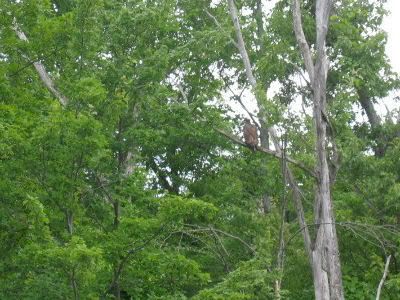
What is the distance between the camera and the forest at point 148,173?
8.90 meters

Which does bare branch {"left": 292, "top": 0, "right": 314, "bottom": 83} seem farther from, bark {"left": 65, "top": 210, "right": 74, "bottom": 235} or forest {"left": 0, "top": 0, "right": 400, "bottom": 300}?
bark {"left": 65, "top": 210, "right": 74, "bottom": 235}

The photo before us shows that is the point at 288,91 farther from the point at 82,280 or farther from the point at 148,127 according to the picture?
the point at 82,280

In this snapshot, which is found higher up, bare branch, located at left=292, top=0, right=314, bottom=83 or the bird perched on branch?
bare branch, located at left=292, top=0, right=314, bottom=83

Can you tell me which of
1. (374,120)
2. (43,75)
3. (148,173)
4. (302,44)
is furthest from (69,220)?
(374,120)

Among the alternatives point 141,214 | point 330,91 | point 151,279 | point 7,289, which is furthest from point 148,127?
point 330,91

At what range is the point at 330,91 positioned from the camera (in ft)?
53.7

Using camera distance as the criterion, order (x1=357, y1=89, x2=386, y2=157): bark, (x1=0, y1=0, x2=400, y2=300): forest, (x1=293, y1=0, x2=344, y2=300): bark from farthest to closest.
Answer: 1. (x1=357, y1=89, x2=386, y2=157): bark
2. (x1=293, y1=0, x2=344, y2=300): bark
3. (x1=0, y1=0, x2=400, y2=300): forest

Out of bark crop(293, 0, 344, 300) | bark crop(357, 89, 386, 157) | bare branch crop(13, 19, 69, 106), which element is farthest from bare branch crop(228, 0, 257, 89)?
bark crop(357, 89, 386, 157)

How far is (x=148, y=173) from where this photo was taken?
12.0 meters

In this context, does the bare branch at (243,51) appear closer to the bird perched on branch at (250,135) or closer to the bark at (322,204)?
the bird perched on branch at (250,135)

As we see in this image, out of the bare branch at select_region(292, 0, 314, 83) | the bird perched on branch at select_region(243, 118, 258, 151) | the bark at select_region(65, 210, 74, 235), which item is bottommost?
the bark at select_region(65, 210, 74, 235)

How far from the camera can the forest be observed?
890cm

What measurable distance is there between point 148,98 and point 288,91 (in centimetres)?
745

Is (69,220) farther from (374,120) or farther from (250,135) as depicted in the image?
(374,120)
